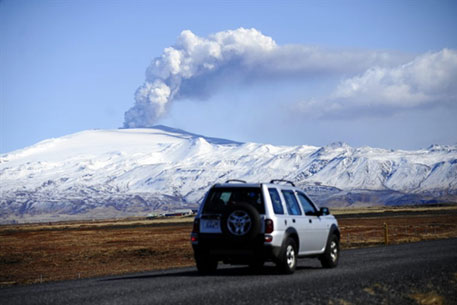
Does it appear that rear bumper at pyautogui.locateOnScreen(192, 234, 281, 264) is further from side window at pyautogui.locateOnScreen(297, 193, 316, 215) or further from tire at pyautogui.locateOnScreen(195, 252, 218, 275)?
side window at pyautogui.locateOnScreen(297, 193, 316, 215)

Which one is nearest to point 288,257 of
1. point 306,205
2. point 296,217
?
point 296,217

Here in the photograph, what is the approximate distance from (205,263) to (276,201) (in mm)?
2363

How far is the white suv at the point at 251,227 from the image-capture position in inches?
659

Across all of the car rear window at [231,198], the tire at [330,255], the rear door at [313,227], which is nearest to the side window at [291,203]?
the rear door at [313,227]

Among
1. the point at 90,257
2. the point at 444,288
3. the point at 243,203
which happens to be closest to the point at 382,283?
the point at 444,288

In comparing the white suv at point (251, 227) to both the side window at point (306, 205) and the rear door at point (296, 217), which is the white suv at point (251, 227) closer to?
the rear door at point (296, 217)

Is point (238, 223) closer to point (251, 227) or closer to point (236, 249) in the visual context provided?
point (251, 227)

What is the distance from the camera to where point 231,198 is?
57.8ft

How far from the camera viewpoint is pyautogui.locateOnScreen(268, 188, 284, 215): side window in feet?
56.8

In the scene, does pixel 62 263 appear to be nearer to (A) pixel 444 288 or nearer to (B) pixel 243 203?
(B) pixel 243 203

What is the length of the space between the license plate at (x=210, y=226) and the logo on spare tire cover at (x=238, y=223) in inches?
13.5

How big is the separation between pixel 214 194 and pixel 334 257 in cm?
422

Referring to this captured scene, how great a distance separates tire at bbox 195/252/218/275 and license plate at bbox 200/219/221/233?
59cm

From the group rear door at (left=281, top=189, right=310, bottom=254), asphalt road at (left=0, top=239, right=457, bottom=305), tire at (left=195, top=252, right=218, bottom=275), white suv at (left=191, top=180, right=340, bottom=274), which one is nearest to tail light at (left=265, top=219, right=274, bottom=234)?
white suv at (left=191, top=180, right=340, bottom=274)
